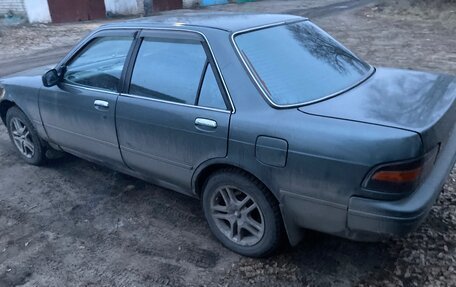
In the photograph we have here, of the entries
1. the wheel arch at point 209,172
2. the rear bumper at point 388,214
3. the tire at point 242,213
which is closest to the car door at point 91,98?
the wheel arch at point 209,172

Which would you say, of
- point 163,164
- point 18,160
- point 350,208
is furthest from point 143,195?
point 350,208

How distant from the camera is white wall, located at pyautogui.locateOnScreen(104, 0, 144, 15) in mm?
18614

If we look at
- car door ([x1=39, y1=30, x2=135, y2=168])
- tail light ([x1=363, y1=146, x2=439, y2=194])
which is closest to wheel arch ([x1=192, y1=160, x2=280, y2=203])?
tail light ([x1=363, y1=146, x2=439, y2=194])

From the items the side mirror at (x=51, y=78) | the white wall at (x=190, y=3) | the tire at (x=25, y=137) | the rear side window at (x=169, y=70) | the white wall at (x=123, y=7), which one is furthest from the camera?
the white wall at (x=190, y=3)

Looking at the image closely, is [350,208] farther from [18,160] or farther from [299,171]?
[18,160]

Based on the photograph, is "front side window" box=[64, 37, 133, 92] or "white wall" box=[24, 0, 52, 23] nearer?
"front side window" box=[64, 37, 133, 92]

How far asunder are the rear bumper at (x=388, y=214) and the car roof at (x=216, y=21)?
59.7 inches

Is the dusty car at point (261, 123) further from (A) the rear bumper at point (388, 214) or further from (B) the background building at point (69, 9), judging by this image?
(B) the background building at point (69, 9)

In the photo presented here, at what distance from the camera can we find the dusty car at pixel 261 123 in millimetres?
2459

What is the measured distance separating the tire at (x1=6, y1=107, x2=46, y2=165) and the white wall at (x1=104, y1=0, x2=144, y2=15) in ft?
49.0

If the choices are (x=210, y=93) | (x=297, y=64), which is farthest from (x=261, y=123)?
(x=297, y=64)

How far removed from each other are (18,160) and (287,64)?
345 centimetres

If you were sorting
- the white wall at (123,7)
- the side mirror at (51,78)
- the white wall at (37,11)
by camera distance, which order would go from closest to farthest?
the side mirror at (51,78) < the white wall at (37,11) < the white wall at (123,7)

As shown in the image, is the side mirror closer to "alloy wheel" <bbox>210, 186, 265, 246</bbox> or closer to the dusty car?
the dusty car
